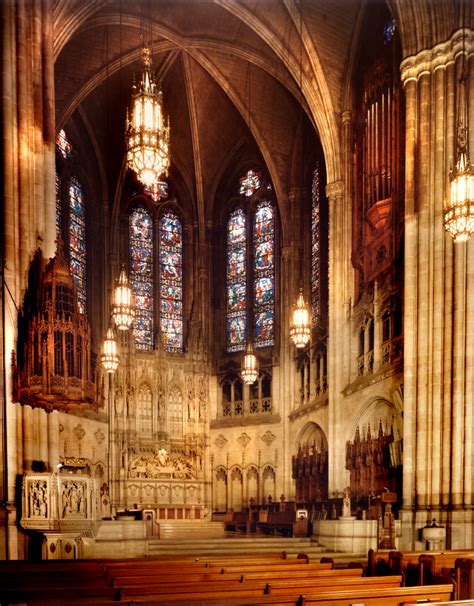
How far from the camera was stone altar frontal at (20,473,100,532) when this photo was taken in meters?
13.9

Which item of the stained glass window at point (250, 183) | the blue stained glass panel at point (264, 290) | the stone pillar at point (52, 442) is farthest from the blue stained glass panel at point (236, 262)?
the stone pillar at point (52, 442)

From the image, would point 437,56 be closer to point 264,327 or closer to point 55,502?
point 55,502

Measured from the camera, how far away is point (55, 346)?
13531mm

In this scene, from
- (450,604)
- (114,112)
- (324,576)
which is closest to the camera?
(450,604)

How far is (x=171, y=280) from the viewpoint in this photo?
33.7 meters

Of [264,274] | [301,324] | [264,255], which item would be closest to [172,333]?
[264,274]

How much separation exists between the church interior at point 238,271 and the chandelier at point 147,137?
1.4 inches

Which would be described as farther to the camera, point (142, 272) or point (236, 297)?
point (236, 297)

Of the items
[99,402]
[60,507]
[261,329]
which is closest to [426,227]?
[99,402]

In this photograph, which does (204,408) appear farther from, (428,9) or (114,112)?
(428,9)

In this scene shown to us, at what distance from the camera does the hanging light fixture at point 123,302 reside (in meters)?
20.3

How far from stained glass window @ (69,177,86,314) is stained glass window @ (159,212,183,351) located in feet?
13.6

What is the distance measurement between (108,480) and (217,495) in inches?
211

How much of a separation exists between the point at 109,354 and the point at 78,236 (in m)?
8.31
